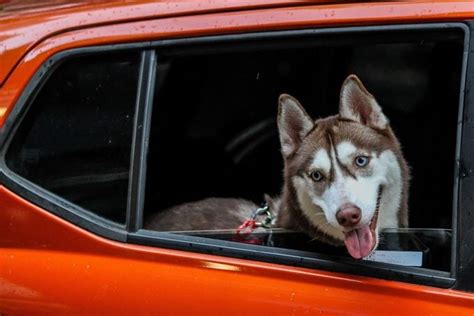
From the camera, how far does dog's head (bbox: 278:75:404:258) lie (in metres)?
2.68

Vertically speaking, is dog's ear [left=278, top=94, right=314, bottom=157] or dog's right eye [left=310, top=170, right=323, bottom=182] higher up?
dog's ear [left=278, top=94, right=314, bottom=157]

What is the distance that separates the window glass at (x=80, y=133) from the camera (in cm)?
276

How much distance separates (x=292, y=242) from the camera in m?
2.70

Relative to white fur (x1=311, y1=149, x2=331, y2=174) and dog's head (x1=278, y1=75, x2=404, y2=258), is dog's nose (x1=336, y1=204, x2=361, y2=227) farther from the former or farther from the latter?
white fur (x1=311, y1=149, x2=331, y2=174)

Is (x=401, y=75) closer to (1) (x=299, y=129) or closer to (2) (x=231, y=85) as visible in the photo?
(2) (x=231, y=85)

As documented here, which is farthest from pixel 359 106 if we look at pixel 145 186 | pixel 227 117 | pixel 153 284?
pixel 227 117

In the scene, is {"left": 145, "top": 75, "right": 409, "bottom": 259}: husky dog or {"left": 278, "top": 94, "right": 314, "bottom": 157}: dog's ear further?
{"left": 278, "top": 94, "right": 314, "bottom": 157}: dog's ear

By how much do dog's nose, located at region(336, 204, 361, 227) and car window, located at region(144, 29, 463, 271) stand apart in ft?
0.29

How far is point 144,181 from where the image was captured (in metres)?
2.72

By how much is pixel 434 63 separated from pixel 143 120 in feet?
6.20

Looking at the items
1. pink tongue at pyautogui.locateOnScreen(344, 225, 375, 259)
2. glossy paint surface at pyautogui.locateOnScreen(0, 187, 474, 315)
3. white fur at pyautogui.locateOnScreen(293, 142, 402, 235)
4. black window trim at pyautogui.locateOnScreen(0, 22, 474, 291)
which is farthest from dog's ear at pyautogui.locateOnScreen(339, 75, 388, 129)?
glossy paint surface at pyautogui.locateOnScreen(0, 187, 474, 315)

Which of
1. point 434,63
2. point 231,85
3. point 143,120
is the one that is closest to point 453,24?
point 143,120

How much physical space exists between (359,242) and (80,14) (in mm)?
1284

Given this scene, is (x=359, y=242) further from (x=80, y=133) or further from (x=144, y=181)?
(x=80, y=133)
